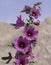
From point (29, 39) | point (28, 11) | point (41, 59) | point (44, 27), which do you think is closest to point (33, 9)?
point (28, 11)

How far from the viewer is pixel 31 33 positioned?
18.1 ft

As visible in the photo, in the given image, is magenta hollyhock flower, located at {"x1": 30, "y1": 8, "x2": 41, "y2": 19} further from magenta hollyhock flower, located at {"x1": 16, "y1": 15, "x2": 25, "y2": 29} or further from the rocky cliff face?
the rocky cliff face

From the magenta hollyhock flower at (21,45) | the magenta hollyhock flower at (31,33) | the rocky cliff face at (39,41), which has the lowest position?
the rocky cliff face at (39,41)

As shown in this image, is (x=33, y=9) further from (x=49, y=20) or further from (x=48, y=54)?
(x=49, y=20)

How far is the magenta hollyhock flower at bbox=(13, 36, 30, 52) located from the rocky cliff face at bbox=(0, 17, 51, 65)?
45.8m

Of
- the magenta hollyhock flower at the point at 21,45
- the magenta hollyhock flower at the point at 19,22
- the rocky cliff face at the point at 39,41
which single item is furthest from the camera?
the rocky cliff face at the point at 39,41

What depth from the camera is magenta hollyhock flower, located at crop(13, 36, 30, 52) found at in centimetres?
532

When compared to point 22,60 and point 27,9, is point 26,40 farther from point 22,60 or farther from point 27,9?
point 27,9

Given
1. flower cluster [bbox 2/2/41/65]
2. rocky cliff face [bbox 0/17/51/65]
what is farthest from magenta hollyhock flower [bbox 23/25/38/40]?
rocky cliff face [bbox 0/17/51/65]

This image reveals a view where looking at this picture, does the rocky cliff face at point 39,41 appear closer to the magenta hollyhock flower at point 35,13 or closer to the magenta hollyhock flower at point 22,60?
the magenta hollyhock flower at point 35,13

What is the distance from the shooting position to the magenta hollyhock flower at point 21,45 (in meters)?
5.32

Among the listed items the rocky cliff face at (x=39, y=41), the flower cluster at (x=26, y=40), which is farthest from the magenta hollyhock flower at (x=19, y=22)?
the rocky cliff face at (x=39, y=41)

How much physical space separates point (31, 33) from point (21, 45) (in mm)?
276

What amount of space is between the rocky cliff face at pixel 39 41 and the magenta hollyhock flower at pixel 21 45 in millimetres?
45797
